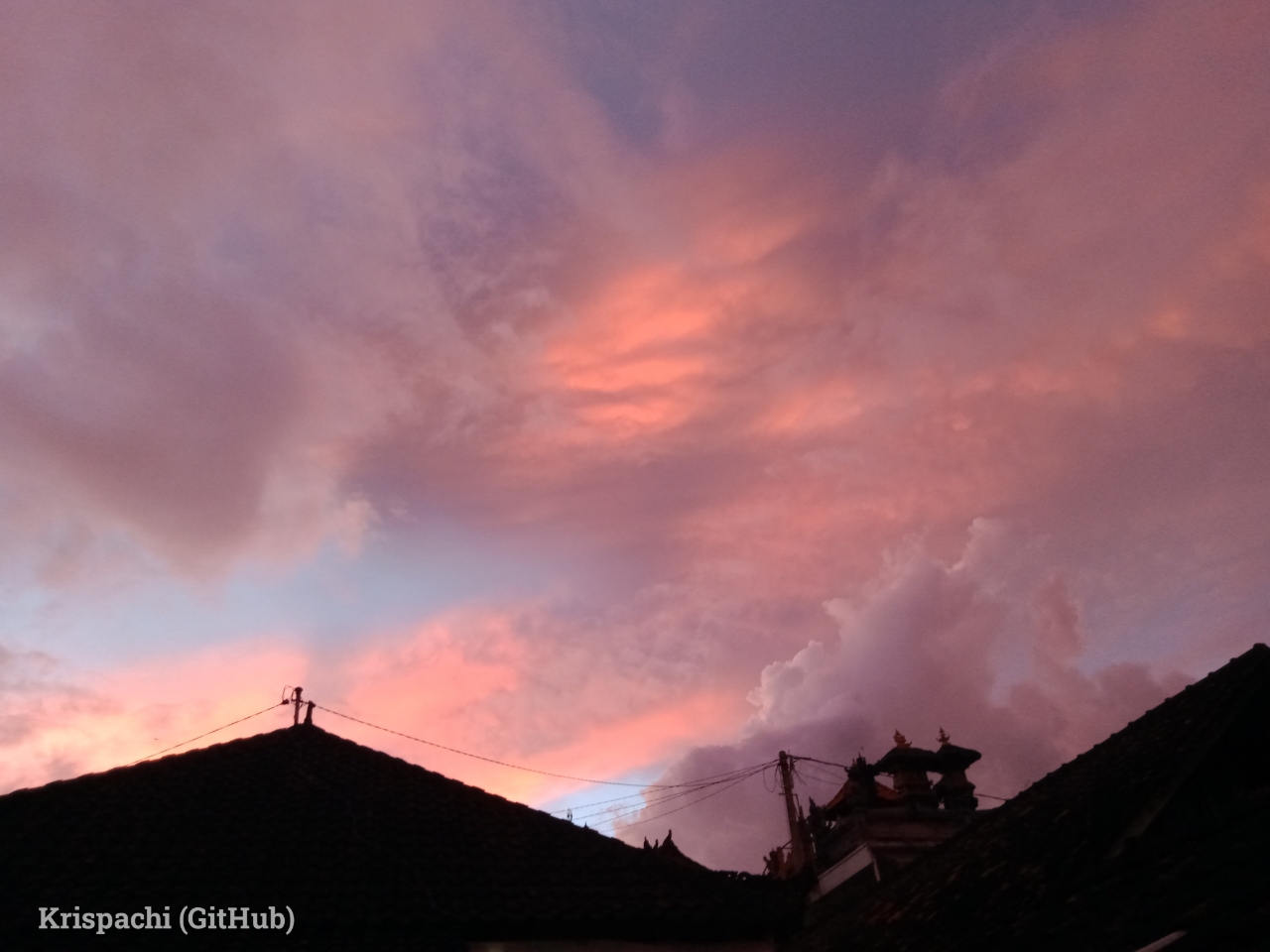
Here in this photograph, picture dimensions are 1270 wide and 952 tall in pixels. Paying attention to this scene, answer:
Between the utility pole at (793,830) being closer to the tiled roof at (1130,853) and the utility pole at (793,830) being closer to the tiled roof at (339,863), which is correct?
the tiled roof at (1130,853)

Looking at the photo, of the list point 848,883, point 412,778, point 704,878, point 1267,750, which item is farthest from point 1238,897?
point 848,883

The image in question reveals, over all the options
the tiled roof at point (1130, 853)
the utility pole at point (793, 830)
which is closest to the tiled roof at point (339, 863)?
the tiled roof at point (1130, 853)

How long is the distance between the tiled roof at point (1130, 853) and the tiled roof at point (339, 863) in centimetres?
323

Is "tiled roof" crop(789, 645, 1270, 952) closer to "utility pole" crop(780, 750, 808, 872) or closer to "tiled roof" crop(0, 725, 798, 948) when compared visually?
"tiled roof" crop(0, 725, 798, 948)

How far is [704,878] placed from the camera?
463 inches

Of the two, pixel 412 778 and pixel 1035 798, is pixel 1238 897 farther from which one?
pixel 412 778

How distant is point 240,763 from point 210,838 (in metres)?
2.09

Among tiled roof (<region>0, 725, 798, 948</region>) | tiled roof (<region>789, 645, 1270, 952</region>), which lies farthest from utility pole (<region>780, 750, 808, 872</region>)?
tiled roof (<region>0, 725, 798, 948</region>)

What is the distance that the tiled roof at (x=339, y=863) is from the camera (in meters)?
10.2

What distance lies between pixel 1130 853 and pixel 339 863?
9.72m

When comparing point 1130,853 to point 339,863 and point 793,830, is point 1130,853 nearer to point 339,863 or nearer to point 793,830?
point 339,863

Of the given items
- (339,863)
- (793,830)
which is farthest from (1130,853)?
(793,830)

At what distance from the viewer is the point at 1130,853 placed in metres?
10.6

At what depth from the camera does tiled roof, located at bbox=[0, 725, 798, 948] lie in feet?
33.3
